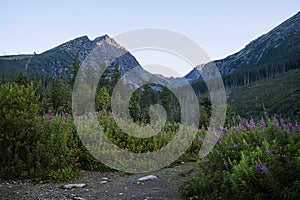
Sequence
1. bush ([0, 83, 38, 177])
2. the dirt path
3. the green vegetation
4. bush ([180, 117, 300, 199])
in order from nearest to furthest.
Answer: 1. bush ([180, 117, 300, 199])
2. the dirt path
3. bush ([0, 83, 38, 177])
4. the green vegetation

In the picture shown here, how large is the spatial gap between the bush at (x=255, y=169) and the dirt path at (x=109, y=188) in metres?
0.53

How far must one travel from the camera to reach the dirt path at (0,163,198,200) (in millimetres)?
5266

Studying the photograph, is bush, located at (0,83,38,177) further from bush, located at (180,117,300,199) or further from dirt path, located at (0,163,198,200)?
bush, located at (180,117,300,199)

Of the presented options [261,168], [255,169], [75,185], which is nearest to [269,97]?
[75,185]

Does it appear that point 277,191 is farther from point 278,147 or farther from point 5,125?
point 5,125

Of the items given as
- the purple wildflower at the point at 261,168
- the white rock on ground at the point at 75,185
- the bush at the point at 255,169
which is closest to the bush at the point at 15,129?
the white rock on ground at the point at 75,185

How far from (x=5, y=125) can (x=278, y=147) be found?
561 centimetres

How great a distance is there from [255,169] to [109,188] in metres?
3.02

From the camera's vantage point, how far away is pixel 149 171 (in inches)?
296

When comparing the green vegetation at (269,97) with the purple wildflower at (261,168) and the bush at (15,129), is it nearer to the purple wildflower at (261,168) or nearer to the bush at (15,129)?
the bush at (15,129)

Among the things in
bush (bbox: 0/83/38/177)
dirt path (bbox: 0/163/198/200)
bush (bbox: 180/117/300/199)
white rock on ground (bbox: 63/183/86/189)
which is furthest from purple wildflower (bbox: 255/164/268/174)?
bush (bbox: 0/83/38/177)

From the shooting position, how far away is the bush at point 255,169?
3.95 m

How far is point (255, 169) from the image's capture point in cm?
415

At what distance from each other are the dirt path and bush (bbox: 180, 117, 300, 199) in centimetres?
53
